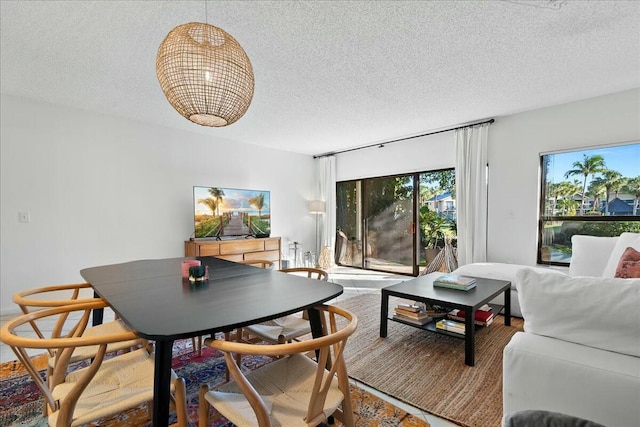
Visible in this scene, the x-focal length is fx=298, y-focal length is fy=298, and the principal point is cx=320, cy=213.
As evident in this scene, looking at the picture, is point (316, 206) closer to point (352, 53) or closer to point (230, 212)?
point (230, 212)

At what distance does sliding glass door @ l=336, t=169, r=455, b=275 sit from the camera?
4.88 metres

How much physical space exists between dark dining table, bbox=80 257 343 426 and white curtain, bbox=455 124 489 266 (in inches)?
133

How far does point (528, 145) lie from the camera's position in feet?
12.9

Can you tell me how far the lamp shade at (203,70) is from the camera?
1.43m

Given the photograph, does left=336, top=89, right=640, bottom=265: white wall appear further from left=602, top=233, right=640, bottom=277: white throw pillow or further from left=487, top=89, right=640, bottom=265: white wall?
left=602, top=233, right=640, bottom=277: white throw pillow

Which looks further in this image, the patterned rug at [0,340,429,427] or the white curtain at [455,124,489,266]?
the white curtain at [455,124,489,266]

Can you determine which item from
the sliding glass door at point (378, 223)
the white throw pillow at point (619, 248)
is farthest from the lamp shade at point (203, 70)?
the sliding glass door at point (378, 223)

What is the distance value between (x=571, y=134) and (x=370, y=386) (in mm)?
3839

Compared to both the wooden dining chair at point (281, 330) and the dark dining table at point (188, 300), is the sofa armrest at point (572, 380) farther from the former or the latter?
the wooden dining chair at point (281, 330)

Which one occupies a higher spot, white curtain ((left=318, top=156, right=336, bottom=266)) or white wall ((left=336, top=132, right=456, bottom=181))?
white wall ((left=336, top=132, right=456, bottom=181))

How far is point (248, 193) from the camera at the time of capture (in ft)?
16.8

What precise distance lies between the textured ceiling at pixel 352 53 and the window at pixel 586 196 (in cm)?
74

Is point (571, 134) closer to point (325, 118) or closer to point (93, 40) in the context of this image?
point (325, 118)

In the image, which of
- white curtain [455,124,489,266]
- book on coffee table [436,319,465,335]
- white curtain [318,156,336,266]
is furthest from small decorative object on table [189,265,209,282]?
white curtain [318,156,336,266]
